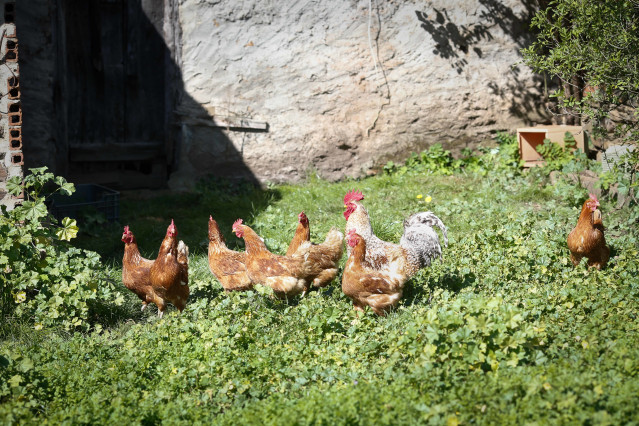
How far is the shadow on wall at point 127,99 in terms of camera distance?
10469mm

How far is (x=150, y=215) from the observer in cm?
959

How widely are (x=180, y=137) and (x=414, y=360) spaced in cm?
723

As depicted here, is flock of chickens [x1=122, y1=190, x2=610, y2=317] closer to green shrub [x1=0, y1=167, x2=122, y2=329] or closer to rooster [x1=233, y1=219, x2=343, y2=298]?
rooster [x1=233, y1=219, x2=343, y2=298]

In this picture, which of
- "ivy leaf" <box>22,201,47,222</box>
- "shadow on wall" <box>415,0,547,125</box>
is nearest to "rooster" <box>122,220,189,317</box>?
"ivy leaf" <box>22,201,47,222</box>

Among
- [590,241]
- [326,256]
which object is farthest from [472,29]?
[326,256]

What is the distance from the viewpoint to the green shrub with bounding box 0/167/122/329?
538 cm

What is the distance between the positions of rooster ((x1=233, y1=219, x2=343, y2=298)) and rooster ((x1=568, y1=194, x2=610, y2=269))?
224 centimetres

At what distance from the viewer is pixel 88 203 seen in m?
8.66

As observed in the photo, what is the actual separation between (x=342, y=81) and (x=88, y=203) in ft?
14.5

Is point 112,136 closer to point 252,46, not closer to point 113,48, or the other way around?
point 113,48

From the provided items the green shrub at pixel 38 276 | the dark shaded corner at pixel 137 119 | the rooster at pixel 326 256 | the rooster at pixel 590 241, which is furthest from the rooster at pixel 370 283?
the dark shaded corner at pixel 137 119

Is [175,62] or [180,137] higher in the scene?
[175,62]

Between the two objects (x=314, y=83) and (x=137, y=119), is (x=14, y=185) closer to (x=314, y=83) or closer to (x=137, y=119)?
(x=137, y=119)

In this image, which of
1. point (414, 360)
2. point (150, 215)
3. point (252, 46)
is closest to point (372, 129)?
point (252, 46)
